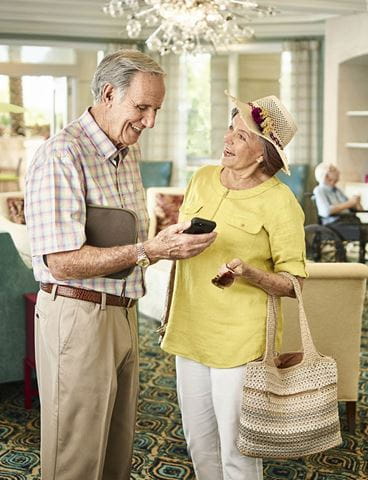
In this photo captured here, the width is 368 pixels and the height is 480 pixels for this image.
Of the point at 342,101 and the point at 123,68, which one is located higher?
the point at 342,101

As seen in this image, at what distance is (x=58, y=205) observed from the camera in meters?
2.35

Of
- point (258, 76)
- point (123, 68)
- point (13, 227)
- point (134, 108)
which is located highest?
point (258, 76)

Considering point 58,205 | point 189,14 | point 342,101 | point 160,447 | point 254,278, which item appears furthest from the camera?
point 342,101

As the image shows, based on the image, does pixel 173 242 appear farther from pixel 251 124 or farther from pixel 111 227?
pixel 251 124

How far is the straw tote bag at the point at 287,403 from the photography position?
2.60 m

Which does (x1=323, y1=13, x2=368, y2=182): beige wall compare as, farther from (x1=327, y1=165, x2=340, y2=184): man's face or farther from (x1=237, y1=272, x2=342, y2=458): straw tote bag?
(x1=237, y1=272, x2=342, y2=458): straw tote bag

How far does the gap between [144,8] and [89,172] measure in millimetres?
8139

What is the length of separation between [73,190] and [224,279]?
535 millimetres

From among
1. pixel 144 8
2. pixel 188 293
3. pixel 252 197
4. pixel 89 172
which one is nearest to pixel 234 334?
pixel 188 293

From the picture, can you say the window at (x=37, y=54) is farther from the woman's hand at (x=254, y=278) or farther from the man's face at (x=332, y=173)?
the woman's hand at (x=254, y=278)

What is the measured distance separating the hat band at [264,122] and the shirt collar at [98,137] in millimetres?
486

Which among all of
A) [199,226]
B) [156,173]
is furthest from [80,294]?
[156,173]

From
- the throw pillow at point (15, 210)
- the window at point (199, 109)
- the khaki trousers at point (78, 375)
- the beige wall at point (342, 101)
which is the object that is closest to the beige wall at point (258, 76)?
the window at point (199, 109)

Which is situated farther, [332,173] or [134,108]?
[332,173]
